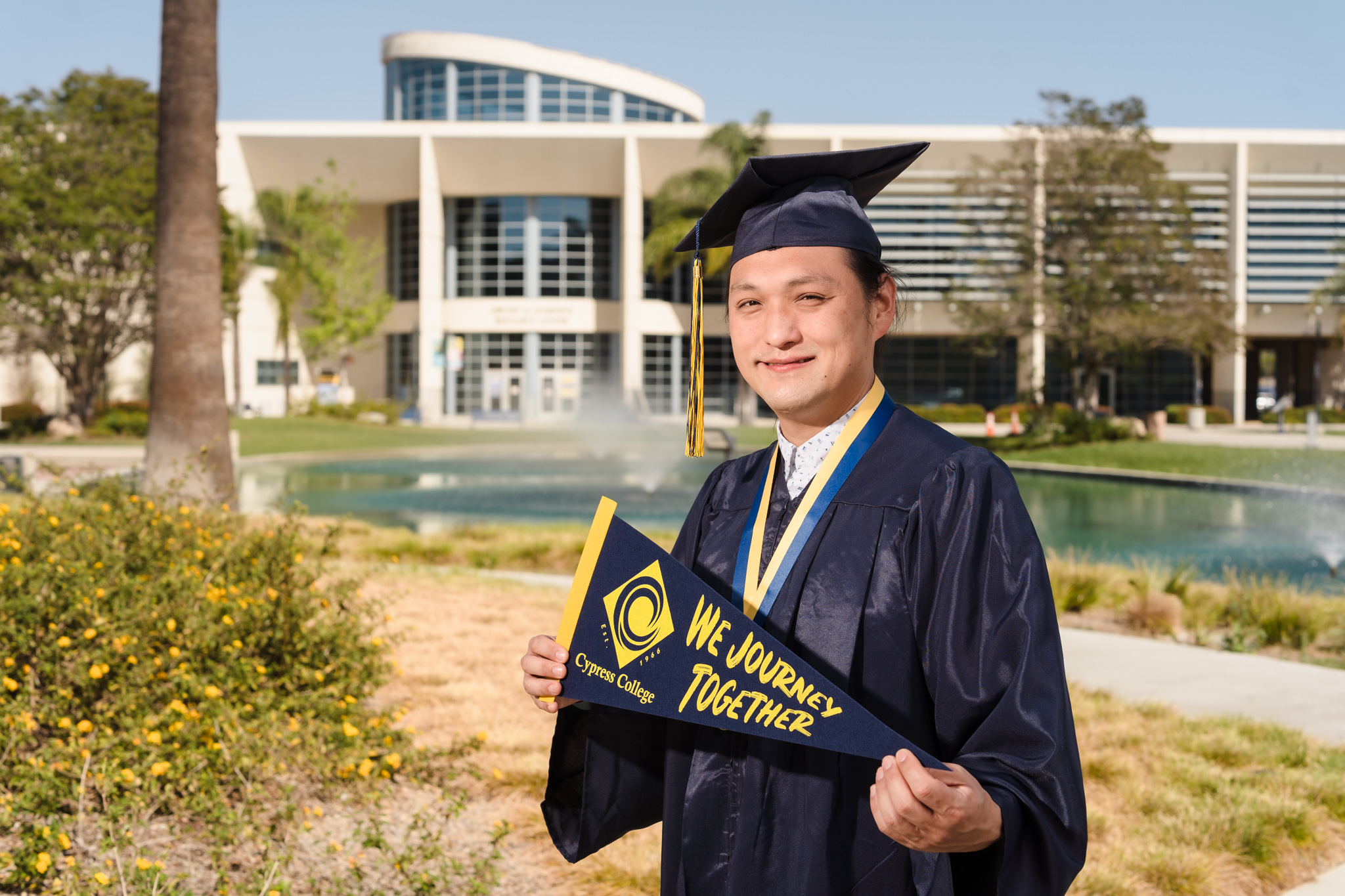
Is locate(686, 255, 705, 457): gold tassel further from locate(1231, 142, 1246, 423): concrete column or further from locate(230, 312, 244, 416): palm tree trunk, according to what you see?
locate(1231, 142, 1246, 423): concrete column

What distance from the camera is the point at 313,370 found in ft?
148

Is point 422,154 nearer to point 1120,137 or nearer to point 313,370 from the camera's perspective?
point 313,370

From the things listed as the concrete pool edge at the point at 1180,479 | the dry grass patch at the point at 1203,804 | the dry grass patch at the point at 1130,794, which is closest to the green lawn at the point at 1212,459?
the concrete pool edge at the point at 1180,479

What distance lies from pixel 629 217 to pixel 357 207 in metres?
13.1

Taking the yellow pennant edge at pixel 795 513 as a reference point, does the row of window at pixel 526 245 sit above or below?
above

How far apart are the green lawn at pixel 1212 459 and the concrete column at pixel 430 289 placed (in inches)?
973

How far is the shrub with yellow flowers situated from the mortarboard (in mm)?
2291

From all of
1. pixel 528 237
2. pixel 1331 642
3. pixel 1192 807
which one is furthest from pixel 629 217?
pixel 1192 807

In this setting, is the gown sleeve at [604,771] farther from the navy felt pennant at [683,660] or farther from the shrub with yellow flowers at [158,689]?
the shrub with yellow flowers at [158,689]

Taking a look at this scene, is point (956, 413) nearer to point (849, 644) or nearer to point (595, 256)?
point (595, 256)

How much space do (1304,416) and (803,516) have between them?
4880cm

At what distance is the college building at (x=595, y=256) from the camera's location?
136 feet

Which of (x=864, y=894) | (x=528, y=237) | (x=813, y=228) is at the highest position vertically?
(x=528, y=237)

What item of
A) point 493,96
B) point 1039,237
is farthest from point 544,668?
point 493,96
